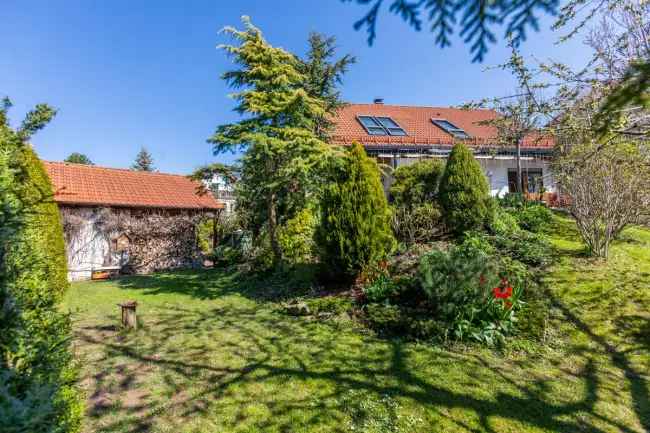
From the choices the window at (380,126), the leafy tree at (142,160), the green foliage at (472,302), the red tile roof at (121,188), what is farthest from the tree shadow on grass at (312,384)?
the leafy tree at (142,160)

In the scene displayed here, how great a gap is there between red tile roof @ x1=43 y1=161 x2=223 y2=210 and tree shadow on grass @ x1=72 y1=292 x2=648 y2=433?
10259 millimetres

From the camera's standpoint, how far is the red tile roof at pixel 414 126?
1585 cm

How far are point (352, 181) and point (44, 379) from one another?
6.55 metres

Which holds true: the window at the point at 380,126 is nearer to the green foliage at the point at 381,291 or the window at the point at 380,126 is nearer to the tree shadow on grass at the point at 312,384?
the green foliage at the point at 381,291

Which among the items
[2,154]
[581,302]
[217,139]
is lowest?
[581,302]

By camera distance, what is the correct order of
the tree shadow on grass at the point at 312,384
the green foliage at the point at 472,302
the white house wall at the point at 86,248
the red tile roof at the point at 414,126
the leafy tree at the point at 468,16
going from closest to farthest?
the leafy tree at the point at 468,16 < the tree shadow on grass at the point at 312,384 < the green foliage at the point at 472,302 < the white house wall at the point at 86,248 < the red tile roof at the point at 414,126

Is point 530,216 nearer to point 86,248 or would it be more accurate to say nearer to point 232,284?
point 232,284

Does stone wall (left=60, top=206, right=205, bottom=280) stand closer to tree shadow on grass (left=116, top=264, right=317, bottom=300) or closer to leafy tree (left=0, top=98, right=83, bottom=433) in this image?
tree shadow on grass (left=116, top=264, right=317, bottom=300)

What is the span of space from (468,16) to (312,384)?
13.1ft

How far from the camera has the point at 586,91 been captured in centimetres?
633

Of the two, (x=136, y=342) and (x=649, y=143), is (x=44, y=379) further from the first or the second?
(x=649, y=143)

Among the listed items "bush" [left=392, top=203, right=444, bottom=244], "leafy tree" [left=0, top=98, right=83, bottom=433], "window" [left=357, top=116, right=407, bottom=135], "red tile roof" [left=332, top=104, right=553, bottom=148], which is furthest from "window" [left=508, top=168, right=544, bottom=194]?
"leafy tree" [left=0, top=98, right=83, bottom=433]

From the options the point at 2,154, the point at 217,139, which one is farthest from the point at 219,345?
the point at 217,139

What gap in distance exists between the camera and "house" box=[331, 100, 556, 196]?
1573 cm
